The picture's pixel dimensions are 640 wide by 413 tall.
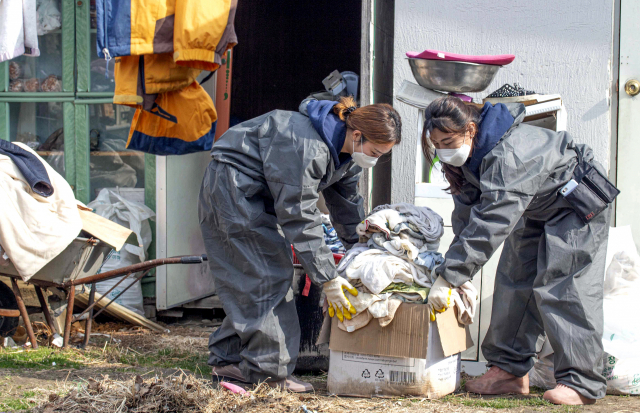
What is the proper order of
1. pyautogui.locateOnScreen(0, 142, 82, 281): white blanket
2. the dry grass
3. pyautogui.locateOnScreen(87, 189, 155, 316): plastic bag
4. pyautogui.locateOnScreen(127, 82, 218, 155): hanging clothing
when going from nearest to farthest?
the dry grass, pyautogui.locateOnScreen(0, 142, 82, 281): white blanket, pyautogui.locateOnScreen(127, 82, 218, 155): hanging clothing, pyautogui.locateOnScreen(87, 189, 155, 316): plastic bag

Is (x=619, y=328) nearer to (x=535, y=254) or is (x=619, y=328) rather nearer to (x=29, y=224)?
(x=535, y=254)

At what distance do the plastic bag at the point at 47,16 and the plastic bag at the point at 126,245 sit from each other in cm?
136

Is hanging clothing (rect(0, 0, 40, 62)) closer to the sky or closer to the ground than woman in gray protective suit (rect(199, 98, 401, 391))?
closer to the sky

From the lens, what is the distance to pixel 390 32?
468cm

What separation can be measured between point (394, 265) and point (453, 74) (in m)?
A: 1.09

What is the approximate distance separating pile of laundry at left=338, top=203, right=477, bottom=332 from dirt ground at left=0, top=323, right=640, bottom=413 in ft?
1.20

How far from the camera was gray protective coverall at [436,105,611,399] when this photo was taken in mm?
2617

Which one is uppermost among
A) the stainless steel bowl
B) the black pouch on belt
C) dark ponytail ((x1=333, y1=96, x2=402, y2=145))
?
the stainless steel bowl

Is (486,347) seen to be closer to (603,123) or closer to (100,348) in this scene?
(603,123)

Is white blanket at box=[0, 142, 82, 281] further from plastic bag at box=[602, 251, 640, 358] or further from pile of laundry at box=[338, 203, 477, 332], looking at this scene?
plastic bag at box=[602, 251, 640, 358]

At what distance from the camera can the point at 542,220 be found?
2980 mm

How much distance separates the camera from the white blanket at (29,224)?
3473 mm

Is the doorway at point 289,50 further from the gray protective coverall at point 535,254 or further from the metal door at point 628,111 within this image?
the gray protective coverall at point 535,254

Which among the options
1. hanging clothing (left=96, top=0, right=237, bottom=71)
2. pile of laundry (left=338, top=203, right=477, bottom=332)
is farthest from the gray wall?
hanging clothing (left=96, top=0, right=237, bottom=71)
